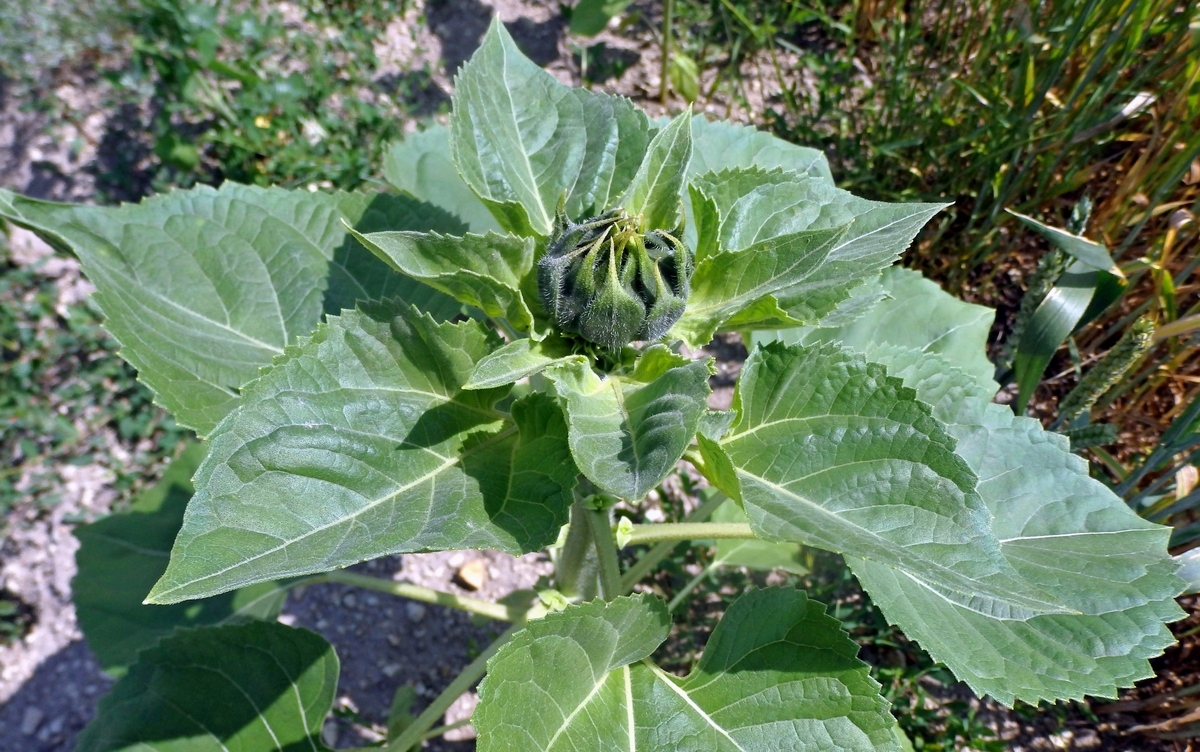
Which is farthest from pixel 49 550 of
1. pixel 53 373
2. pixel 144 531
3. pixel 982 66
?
pixel 982 66

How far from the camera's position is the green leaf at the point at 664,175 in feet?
4.29

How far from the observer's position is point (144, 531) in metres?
2.14

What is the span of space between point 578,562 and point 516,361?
0.73 m

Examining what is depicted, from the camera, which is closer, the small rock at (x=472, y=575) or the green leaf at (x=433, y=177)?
the green leaf at (x=433, y=177)

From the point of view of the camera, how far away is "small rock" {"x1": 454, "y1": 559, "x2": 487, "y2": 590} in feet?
9.10

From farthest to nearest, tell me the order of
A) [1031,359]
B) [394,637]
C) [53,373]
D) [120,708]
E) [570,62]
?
[570,62] → [53,373] → [394,637] → [1031,359] → [120,708]

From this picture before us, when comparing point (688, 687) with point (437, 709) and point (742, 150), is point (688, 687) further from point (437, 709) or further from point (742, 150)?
point (742, 150)

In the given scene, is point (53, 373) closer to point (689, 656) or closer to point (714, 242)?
point (689, 656)

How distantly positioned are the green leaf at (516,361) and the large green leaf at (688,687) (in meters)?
0.37

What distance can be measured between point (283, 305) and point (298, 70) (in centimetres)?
259

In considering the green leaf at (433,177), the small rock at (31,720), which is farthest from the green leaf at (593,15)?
the small rock at (31,720)

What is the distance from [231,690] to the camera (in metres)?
1.71

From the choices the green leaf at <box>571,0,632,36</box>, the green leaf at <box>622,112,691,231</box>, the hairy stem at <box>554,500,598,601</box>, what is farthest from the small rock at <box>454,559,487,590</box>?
the green leaf at <box>571,0,632,36</box>

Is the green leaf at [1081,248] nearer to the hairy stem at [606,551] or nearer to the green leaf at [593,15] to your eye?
the hairy stem at [606,551]
